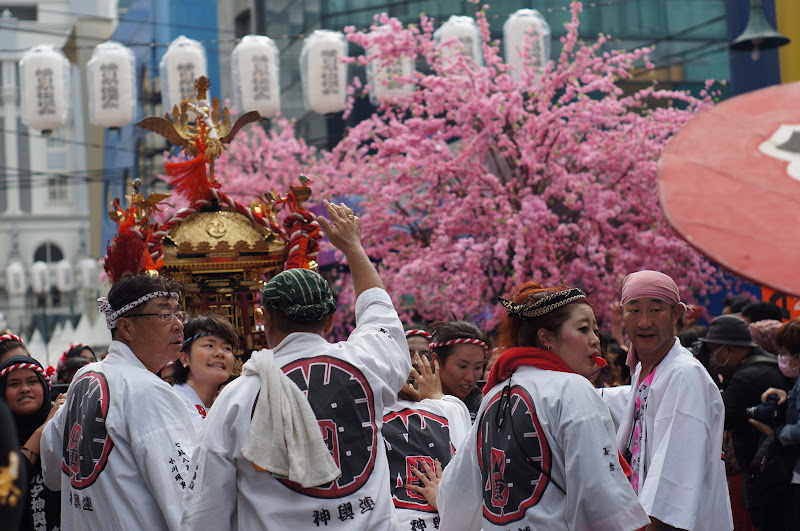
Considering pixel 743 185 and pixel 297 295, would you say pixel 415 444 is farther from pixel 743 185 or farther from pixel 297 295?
pixel 743 185

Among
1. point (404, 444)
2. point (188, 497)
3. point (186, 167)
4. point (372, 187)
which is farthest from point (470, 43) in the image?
point (188, 497)

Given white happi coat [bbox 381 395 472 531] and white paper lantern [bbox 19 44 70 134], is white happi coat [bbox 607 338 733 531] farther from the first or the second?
white paper lantern [bbox 19 44 70 134]

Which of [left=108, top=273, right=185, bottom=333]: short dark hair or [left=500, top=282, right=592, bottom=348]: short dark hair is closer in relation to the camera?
[left=500, top=282, right=592, bottom=348]: short dark hair

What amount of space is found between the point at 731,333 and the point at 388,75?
986 centimetres

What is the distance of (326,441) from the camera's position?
11.1 ft

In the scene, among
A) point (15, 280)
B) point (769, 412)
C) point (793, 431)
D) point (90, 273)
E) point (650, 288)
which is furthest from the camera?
point (15, 280)

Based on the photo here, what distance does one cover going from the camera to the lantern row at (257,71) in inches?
613

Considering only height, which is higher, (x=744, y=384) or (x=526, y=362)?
(x=526, y=362)

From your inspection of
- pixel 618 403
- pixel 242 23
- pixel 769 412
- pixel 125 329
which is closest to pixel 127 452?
pixel 125 329

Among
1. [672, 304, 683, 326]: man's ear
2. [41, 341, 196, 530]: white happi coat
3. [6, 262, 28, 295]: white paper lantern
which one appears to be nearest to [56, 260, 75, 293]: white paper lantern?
[6, 262, 28, 295]: white paper lantern

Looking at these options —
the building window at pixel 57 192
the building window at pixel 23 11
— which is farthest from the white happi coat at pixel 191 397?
the building window at pixel 23 11

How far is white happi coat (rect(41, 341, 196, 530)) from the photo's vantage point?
372 cm

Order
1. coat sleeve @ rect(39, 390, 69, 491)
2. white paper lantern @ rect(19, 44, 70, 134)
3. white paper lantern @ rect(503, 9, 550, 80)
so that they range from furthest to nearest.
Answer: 1. white paper lantern @ rect(19, 44, 70, 134)
2. white paper lantern @ rect(503, 9, 550, 80)
3. coat sleeve @ rect(39, 390, 69, 491)

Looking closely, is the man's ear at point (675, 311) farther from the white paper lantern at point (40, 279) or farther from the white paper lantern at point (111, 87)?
the white paper lantern at point (40, 279)
